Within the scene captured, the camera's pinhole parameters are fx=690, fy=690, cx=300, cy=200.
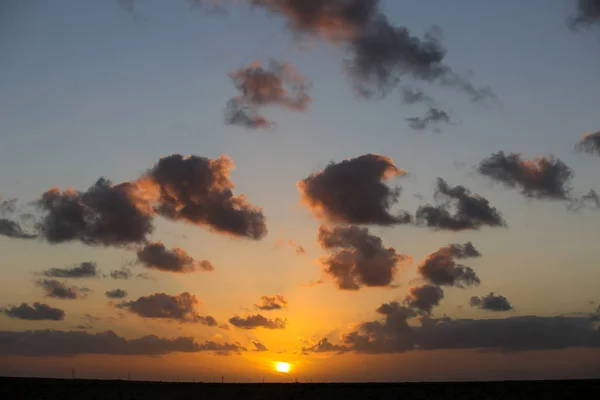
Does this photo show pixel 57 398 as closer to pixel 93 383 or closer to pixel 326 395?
pixel 93 383

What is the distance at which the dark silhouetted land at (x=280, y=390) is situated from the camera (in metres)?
146

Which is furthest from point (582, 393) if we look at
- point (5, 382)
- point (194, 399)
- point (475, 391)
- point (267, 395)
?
point (5, 382)

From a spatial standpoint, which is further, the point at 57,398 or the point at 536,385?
the point at 536,385

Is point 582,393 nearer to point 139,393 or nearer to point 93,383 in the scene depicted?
point 139,393

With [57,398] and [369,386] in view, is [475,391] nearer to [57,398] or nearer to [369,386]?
[369,386]

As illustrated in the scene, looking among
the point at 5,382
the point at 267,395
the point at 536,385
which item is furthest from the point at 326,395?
the point at 5,382

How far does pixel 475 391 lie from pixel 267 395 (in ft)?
149

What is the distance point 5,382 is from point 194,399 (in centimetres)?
4673

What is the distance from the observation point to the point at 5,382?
158m

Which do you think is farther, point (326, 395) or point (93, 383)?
point (93, 383)

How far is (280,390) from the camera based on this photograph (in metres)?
151

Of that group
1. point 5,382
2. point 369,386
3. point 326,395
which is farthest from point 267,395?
point 5,382

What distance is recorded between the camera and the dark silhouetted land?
146m

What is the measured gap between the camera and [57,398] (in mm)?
142875
